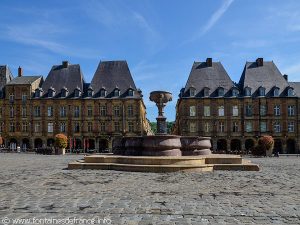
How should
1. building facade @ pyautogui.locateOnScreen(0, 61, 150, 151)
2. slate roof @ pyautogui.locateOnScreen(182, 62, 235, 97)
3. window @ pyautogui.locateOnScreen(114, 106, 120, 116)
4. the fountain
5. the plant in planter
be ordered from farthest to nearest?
1. window @ pyautogui.locateOnScreen(114, 106, 120, 116)
2. building facade @ pyautogui.locateOnScreen(0, 61, 150, 151)
3. slate roof @ pyautogui.locateOnScreen(182, 62, 235, 97)
4. the plant in planter
5. the fountain

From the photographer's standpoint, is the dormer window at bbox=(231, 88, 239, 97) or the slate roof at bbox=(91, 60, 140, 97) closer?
the dormer window at bbox=(231, 88, 239, 97)

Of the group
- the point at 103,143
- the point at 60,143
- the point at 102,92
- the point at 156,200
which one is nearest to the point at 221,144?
the point at 103,143

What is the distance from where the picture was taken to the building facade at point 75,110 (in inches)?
2146

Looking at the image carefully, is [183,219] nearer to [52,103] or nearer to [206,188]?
[206,188]

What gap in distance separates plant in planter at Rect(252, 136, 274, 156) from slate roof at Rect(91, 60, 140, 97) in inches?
895

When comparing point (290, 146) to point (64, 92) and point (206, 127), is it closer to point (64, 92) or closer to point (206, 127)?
point (206, 127)

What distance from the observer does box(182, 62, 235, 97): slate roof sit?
54156mm

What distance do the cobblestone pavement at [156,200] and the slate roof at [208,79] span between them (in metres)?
43.4

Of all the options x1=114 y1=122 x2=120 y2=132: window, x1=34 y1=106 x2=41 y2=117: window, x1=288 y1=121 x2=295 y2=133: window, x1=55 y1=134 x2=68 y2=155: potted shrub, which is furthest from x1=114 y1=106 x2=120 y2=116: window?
x1=288 y1=121 x2=295 y2=133: window

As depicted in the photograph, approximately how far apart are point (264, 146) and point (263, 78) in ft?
68.5

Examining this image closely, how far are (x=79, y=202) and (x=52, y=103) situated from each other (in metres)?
50.0

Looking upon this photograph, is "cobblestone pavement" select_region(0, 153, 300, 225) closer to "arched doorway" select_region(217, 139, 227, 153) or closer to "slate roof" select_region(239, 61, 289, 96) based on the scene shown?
"arched doorway" select_region(217, 139, 227, 153)

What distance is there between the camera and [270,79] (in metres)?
54.7

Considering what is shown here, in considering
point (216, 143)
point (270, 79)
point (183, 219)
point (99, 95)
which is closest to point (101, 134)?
point (99, 95)
